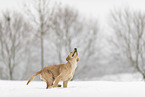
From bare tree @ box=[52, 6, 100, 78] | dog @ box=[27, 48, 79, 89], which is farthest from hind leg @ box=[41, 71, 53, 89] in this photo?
bare tree @ box=[52, 6, 100, 78]

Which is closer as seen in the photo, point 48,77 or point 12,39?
point 48,77

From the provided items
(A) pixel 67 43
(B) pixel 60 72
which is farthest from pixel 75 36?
(B) pixel 60 72

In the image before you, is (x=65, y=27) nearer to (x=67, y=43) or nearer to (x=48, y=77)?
(x=67, y=43)

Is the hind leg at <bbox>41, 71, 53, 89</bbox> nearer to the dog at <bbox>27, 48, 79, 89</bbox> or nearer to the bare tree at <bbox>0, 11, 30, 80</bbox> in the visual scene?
the dog at <bbox>27, 48, 79, 89</bbox>

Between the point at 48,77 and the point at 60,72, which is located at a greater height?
the point at 60,72

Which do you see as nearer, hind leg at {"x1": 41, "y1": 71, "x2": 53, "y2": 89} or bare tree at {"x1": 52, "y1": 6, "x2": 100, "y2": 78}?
hind leg at {"x1": 41, "y1": 71, "x2": 53, "y2": 89}

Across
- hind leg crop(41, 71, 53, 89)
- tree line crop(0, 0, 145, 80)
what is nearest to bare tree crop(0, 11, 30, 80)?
tree line crop(0, 0, 145, 80)

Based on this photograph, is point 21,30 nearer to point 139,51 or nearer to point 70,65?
point 139,51

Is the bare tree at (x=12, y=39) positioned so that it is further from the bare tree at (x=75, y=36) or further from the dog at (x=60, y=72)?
the dog at (x=60, y=72)

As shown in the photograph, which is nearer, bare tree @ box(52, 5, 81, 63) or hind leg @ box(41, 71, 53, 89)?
hind leg @ box(41, 71, 53, 89)

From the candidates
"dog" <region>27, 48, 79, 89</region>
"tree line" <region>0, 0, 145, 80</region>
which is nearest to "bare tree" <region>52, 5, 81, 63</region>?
"tree line" <region>0, 0, 145, 80</region>

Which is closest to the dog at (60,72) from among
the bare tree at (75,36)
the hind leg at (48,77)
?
the hind leg at (48,77)

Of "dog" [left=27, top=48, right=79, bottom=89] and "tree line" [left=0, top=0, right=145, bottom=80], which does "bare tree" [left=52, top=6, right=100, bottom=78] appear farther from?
"dog" [left=27, top=48, right=79, bottom=89]

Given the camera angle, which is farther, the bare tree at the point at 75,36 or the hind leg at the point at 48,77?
the bare tree at the point at 75,36
